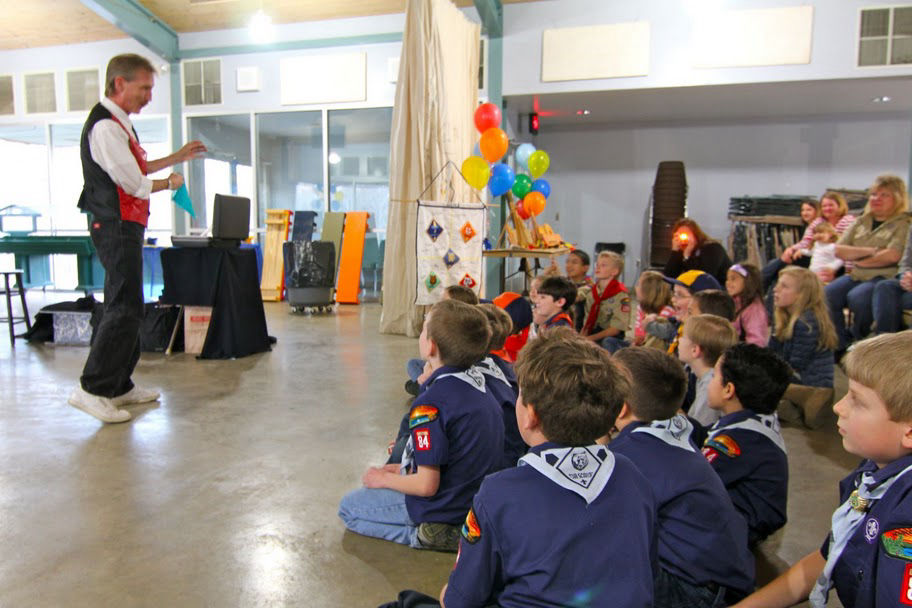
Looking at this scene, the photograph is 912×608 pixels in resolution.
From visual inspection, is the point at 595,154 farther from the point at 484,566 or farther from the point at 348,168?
the point at 484,566

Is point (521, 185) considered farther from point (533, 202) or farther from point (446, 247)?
point (446, 247)

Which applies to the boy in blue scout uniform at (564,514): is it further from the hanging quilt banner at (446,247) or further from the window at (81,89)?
the window at (81,89)

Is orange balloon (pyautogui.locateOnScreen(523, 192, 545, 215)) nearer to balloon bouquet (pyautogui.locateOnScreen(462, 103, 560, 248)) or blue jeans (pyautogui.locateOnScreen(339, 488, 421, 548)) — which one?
balloon bouquet (pyautogui.locateOnScreen(462, 103, 560, 248))

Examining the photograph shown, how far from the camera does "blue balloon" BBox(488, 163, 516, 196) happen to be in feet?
21.4

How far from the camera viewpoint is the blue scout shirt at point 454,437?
1.75m

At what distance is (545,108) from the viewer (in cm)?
926

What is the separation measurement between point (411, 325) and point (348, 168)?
4355mm

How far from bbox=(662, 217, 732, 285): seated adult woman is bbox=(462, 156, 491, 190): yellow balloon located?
1758mm

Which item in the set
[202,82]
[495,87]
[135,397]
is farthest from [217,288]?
[202,82]

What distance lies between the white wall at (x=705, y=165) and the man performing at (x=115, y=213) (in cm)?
846

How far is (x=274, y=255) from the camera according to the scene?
881cm

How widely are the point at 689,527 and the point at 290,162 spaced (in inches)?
361

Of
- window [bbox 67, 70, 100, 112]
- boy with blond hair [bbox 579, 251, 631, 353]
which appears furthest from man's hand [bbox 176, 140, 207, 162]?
window [bbox 67, 70, 100, 112]

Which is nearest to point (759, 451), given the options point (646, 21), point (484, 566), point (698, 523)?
point (698, 523)
